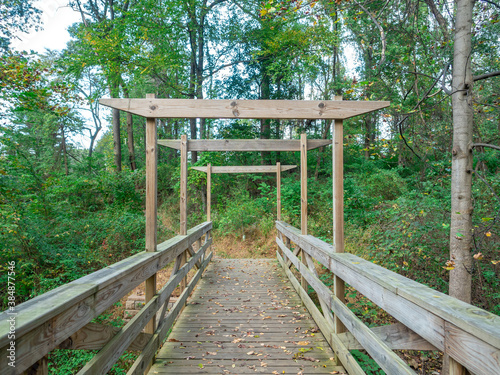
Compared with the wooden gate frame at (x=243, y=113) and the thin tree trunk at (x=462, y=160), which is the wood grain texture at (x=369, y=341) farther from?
the thin tree trunk at (x=462, y=160)

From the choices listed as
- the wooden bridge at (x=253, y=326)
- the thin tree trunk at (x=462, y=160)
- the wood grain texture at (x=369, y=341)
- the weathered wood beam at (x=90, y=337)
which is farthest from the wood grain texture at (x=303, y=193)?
the weathered wood beam at (x=90, y=337)

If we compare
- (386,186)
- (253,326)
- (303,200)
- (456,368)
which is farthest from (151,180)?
(386,186)

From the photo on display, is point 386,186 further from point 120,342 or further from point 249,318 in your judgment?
point 120,342

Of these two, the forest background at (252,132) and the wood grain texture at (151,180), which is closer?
the wood grain texture at (151,180)

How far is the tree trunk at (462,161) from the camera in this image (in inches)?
112

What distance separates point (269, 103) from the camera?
2.95 meters

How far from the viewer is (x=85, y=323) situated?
153 cm

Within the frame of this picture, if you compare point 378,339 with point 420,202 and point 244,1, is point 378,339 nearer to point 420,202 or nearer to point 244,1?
point 420,202

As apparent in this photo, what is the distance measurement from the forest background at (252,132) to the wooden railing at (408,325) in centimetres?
126

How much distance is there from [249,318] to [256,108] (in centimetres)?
281

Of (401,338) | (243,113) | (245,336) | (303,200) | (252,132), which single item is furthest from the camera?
(252,132)

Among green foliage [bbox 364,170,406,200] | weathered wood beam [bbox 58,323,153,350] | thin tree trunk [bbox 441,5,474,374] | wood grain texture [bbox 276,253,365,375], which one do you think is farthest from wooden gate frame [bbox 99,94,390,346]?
green foliage [bbox 364,170,406,200]

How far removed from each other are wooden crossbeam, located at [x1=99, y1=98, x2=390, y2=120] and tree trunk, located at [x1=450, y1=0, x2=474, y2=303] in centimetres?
84

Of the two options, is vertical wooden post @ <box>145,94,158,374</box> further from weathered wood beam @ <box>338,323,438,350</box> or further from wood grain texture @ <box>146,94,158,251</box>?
weathered wood beam @ <box>338,323,438,350</box>
